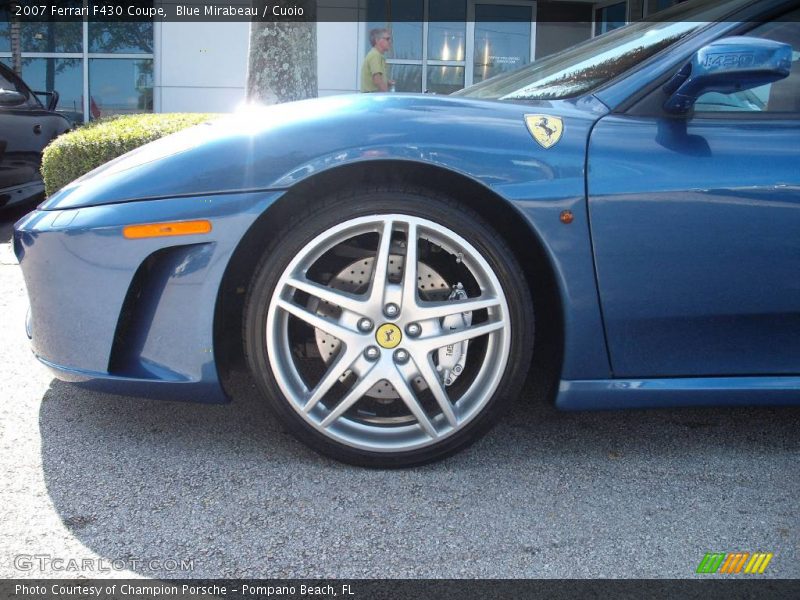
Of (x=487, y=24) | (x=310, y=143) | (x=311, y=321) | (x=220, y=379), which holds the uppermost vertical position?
(x=487, y=24)

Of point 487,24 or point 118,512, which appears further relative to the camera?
point 487,24

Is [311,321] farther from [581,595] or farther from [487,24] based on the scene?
[487,24]

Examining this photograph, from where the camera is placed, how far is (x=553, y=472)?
92.0 inches

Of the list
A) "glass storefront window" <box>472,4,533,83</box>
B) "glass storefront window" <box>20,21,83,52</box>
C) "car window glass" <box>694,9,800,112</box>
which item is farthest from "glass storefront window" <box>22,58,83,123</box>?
"car window glass" <box>694,9,800,112</box>

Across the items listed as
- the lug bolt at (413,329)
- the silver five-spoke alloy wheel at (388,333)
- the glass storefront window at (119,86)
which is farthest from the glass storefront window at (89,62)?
the lug bolt at (413,329)

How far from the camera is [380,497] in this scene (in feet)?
7.07

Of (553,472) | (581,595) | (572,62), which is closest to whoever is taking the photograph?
(581,595)

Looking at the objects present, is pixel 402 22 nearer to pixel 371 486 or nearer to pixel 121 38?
pixel 121 38

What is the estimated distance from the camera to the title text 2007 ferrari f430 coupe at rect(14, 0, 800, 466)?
2168mm

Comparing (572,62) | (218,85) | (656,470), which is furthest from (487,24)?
(656,470)

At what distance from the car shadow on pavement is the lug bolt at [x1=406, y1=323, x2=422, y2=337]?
394 mm

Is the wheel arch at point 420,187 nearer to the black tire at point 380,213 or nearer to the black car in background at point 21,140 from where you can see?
the black tire at point 380,213

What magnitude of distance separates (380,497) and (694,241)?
3.55 feet

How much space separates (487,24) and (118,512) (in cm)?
1310
